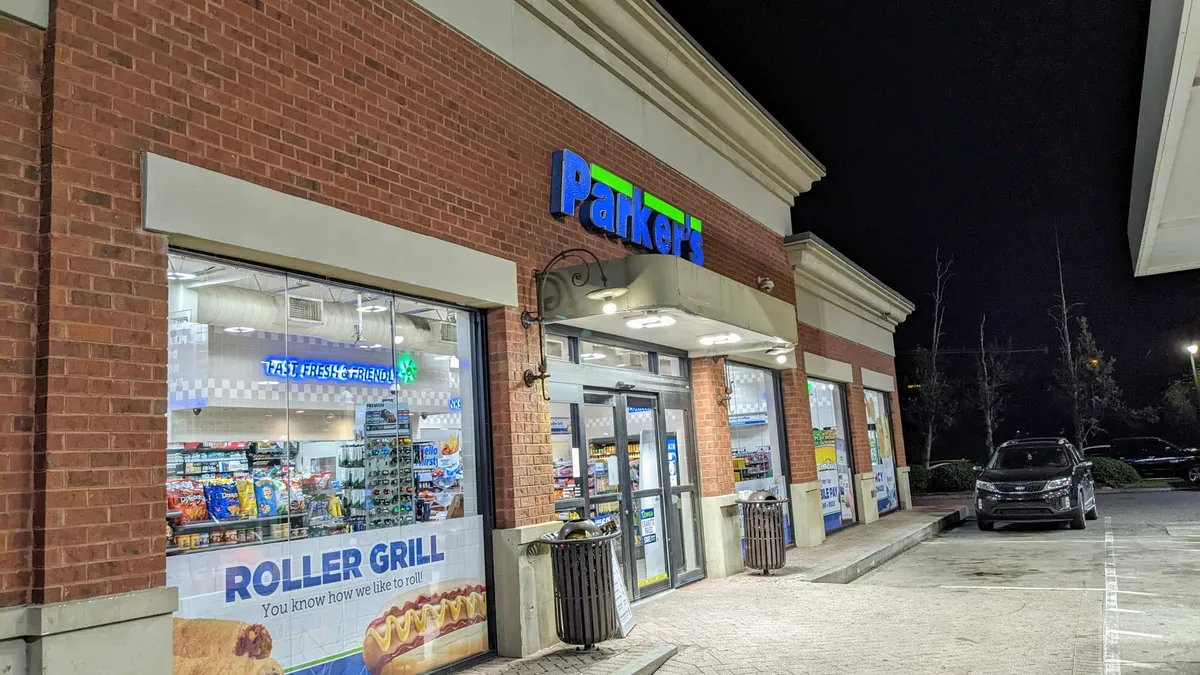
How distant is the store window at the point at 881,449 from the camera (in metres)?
21.0

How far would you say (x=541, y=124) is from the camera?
29.2 feet

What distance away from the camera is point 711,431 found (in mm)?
12047

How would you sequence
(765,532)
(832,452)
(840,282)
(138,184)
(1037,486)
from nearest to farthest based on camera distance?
(138,184) < (765,532) < (1037,486) < (832,452) < (840,282)

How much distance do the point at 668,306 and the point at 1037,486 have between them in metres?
11.3

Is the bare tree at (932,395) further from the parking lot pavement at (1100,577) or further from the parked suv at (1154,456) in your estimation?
the parking lot pavement at (1100,577)

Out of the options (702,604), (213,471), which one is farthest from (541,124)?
(702,604)

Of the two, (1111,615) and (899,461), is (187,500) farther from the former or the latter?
(899,461)

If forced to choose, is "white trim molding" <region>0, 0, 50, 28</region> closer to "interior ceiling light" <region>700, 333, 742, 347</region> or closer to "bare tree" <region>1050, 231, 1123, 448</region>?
"interior ceiling light" <region>700, 333, 742, 347</region>

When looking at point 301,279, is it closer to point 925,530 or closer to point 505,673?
point 505,673

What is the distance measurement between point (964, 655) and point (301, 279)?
6171 millimetres

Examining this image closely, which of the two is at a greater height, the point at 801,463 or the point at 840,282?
the point at 840,282

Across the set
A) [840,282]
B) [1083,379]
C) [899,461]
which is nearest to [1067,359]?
[1083,379]

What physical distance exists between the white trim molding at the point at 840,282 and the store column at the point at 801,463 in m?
2.31

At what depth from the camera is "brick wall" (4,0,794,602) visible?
4.43 meters
